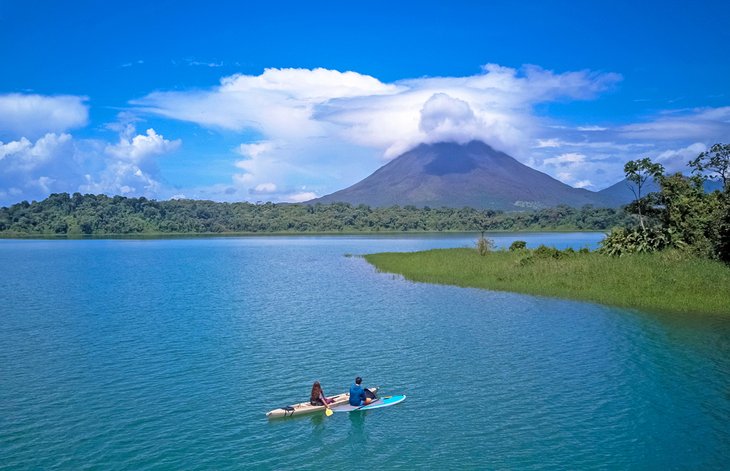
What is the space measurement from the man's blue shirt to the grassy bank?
25.5 m

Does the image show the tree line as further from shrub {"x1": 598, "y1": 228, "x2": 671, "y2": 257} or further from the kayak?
the kayak

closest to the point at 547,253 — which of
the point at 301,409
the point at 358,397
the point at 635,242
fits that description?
the point at 635,242

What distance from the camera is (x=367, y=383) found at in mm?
22438

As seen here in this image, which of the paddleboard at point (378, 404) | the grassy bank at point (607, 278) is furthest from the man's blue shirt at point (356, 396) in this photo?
the grassy bank at point (607, 278)

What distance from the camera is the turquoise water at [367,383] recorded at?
53.2ft

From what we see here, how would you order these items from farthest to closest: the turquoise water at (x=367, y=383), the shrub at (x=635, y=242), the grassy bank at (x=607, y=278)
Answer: the shrub at (x=635, y=242)
the grassy bank at (x=607, y=278)
the turquoise water at (x=367, y=383)

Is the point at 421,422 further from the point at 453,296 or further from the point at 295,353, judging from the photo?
the point at 453,296

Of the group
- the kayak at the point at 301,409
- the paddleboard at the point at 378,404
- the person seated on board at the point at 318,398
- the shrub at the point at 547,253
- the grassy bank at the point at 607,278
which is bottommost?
the paddleboard at the point at 378,404

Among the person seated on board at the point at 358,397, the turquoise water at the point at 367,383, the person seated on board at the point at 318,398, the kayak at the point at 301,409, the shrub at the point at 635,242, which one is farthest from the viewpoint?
the shrub at the point at 635,242

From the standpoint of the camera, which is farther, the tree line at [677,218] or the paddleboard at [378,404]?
the tree line at [677,218]

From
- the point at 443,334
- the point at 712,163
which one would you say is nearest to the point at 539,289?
the point at 443,334

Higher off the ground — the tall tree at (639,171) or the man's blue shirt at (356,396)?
the tall tree at (639,171)

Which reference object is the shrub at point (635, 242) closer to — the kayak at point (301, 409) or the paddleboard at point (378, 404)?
the paddleboard at point (378, 404)

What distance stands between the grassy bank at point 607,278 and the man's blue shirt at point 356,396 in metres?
25.5
